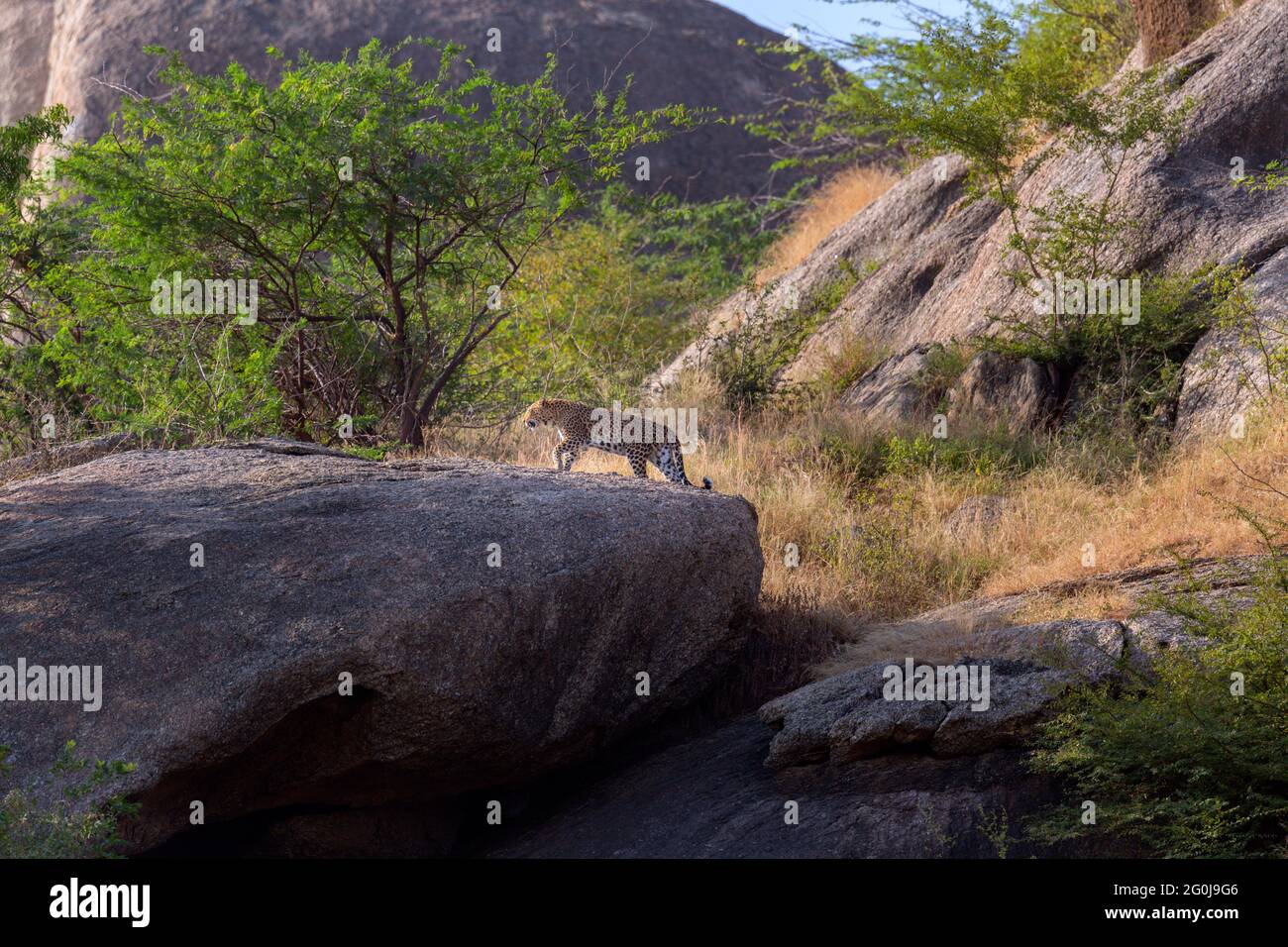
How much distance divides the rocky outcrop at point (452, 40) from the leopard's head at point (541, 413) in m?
17.4

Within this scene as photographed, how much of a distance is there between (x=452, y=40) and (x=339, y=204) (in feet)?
56.5

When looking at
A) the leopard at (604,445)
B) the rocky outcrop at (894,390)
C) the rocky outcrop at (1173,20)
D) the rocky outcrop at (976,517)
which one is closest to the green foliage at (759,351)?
the rocky outcrop at (894,390)

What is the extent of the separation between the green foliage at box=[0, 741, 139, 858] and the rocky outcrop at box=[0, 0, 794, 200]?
22990 mm

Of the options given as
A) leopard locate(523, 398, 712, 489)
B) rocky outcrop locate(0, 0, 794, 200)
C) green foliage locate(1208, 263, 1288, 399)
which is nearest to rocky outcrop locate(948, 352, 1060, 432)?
green foliage locate(1208, 263, 1288, 399)

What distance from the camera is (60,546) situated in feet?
22.6

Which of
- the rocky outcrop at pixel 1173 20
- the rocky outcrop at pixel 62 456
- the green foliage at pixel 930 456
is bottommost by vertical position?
the green foliage at pixel 930 456

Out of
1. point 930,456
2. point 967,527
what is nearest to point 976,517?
point 967,527

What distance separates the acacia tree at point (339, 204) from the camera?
11820 millimetres

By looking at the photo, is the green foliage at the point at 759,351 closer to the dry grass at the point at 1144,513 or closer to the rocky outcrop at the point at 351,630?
the dry grass at the point at 1144,513

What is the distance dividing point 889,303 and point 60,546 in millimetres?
10457

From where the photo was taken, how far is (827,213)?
886 inches

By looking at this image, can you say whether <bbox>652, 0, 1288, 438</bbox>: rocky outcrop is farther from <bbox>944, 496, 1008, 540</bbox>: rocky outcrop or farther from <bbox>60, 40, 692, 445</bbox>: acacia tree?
<bbox>60, 40, 692, 445</bbox>: acacia tree

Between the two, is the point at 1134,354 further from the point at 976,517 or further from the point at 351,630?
the point at 351,630
